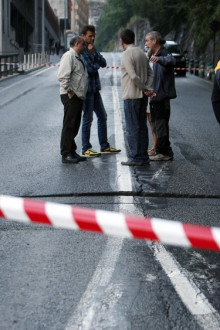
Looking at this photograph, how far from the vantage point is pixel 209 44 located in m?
45.3

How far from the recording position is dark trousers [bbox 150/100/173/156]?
10.4 m

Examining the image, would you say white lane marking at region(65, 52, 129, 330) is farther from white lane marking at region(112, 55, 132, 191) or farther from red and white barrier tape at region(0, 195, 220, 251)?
white lane marking at region(112, 55, 132, 191)

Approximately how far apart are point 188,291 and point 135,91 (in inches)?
212

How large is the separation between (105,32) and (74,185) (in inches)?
6907

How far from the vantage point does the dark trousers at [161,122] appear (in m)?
10.4

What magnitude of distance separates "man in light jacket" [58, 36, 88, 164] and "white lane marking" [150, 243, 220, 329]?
465 centimetres

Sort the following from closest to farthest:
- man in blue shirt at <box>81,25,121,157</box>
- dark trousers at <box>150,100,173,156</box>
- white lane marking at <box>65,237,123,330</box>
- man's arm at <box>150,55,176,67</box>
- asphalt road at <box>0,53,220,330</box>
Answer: white lane marking at <box>65,237,123,330</box> → asphalt road at <box>0,53,220,330</box> → man's arm at <box>150,55,176,67</box> → man in blue shirt at <box>81,25,121,157</box> → dark trousers at <box>150,100,173,156</box>

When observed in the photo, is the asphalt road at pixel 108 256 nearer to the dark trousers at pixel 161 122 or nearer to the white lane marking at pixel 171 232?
the dark trousers at pixel 161 122

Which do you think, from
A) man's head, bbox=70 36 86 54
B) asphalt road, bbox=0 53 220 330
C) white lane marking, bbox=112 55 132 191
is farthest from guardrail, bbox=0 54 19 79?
man's head, bbox=70 36 86 54

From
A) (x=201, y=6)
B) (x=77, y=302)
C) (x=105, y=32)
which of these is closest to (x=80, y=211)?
(x=77, y=302)

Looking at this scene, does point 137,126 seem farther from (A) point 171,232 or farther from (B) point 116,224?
(A) point 171,232

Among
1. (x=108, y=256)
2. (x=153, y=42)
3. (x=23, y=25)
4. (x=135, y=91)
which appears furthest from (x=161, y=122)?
(x=23, y=25)

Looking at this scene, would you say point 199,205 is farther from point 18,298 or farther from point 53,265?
point 18,298

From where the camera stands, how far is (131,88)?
9734mm
